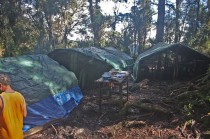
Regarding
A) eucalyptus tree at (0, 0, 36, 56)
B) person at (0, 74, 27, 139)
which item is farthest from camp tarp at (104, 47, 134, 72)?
person at (0, 74, 27, 139)

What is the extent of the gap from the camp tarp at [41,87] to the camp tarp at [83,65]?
304 cm

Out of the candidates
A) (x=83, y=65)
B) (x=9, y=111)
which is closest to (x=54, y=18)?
(x=83, y=65)

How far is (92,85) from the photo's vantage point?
1520 centimetres

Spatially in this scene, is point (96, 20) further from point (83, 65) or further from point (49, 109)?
point (49, 109)

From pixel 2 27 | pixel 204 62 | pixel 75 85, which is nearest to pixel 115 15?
pixel 2 27

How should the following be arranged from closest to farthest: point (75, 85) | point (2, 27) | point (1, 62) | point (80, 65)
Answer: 1. point (1, 62)
2. point (75, 85)
3. point (80, 65)
4. point (2, 27)

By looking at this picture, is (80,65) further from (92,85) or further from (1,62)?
(1,62)

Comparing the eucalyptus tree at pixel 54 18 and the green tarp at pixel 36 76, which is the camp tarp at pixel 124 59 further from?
the eucalyptus tree at pixel 54 18

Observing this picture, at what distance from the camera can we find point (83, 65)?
594 inches

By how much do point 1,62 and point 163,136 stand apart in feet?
20.2

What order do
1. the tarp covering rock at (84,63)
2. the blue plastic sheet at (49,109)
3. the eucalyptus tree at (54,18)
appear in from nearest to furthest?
the blue plastic sheet at (49,109) < the tarp covering rock at (84,63) < the eucalyptus tree at (54,18)

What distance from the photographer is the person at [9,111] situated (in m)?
3.92

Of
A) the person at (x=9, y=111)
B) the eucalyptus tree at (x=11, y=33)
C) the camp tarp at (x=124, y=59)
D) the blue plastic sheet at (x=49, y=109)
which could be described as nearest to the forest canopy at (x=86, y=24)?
the eucalyptus tree at (x=11, y=33)

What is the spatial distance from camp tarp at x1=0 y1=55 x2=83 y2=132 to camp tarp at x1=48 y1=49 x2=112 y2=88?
3038 millimetres
